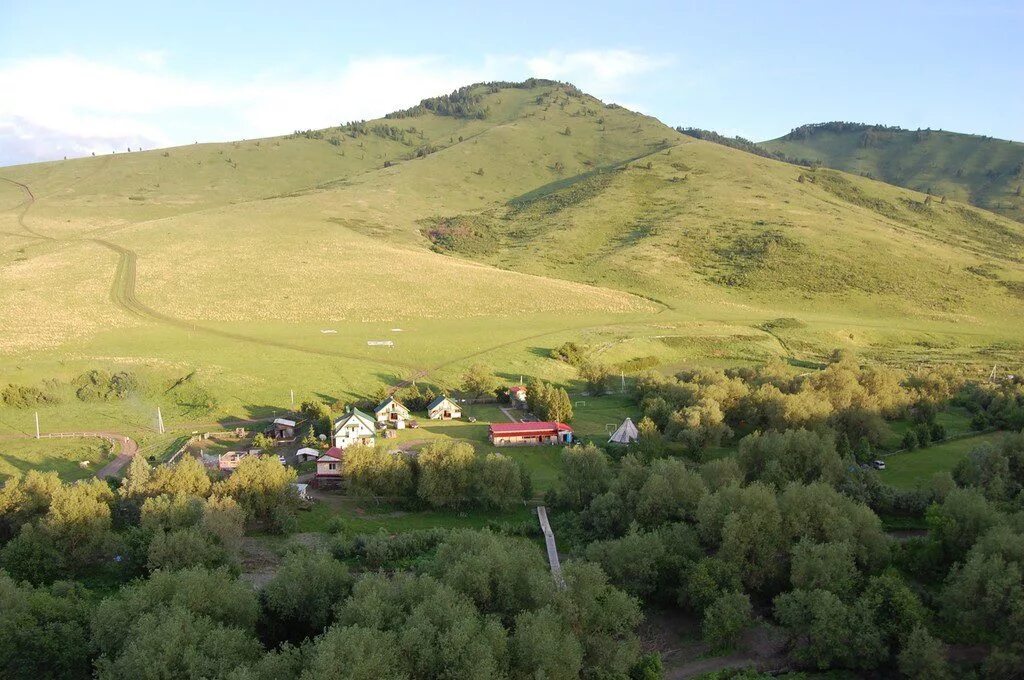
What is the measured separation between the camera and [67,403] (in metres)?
51.5

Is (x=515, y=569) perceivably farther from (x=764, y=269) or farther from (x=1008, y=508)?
(x=764, y=269)

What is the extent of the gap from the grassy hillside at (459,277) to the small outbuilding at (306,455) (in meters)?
10.3

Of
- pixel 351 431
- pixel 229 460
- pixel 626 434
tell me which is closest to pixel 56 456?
pixel 229 460

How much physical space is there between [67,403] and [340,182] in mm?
146694

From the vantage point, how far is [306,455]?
4428cm

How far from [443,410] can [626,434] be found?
1522cm

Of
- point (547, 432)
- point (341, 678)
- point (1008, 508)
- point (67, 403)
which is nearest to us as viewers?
point (341, 678)

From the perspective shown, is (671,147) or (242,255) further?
(671,147)

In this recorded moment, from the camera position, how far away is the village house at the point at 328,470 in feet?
133

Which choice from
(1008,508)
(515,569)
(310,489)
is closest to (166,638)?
(515,569)

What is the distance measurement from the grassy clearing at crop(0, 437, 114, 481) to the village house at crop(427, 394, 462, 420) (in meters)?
22.5


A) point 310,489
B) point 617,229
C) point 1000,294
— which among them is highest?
point 617,229

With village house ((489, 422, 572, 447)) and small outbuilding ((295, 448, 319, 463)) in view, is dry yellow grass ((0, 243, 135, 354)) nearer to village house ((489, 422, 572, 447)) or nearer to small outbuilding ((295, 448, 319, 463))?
small outbuilding ((295, 448, 319, 463))

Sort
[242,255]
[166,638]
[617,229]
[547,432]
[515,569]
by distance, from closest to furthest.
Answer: [166,638] → [515,569] → [547,432] → [242,255] → [617,229]
